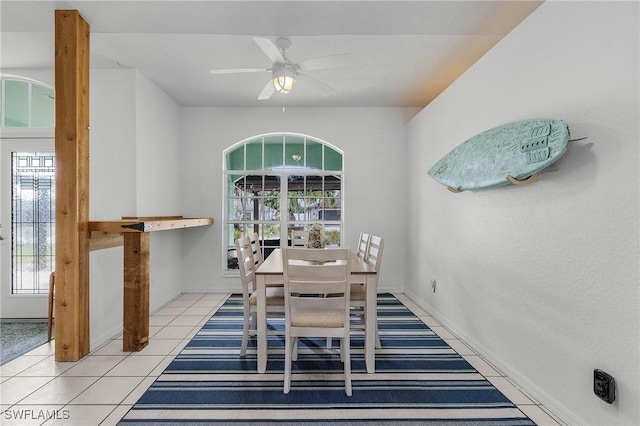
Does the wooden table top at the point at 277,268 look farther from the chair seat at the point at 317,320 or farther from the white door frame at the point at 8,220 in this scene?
the white door frame at the point at 8,220

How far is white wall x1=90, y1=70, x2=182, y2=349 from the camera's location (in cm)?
293

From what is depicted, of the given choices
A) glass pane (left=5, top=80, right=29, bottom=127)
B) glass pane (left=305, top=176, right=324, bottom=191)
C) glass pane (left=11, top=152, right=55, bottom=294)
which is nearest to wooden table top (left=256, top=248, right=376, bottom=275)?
glass pane (left=305, top=176, right=324, bottom=191)

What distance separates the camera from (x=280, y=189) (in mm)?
4730

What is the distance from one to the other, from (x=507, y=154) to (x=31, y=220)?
477cm

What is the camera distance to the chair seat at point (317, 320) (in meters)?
2.02

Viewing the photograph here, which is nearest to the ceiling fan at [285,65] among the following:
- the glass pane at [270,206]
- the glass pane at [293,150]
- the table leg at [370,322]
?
the table leg at [370,322]

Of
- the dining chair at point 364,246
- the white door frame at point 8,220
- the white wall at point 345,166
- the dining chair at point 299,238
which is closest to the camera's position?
the dining chair at point 364,246

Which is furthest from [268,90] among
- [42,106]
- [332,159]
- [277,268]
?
[42,106]

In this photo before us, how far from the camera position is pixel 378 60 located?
3.17 m

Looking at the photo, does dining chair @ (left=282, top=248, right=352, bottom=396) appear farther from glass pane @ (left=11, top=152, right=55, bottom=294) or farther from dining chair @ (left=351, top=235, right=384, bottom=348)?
glass pane @ (left=11, top=152, right=55, bottom=294)

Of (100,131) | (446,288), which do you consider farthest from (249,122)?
(446,288)

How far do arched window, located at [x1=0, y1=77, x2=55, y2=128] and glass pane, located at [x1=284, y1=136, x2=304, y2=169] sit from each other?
9.28ft

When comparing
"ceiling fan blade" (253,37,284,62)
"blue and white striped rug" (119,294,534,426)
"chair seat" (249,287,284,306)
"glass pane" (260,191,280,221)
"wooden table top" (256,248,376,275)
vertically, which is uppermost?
"ceiling fan blade" (253,37,284,62)

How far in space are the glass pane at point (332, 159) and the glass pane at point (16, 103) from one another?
Answer: 3648 mm
